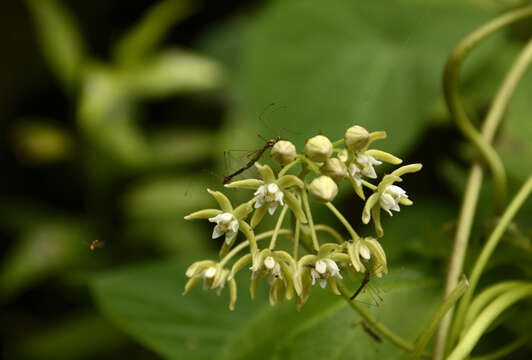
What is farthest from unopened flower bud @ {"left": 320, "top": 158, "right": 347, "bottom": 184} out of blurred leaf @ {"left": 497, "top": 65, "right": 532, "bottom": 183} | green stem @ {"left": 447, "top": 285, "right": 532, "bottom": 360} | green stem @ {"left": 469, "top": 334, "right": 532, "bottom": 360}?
blurred leaf @ {"left": 497, "top": 65, "right": 532, "bottom": 183}

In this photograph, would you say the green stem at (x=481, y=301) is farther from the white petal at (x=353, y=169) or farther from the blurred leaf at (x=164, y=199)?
the blurred leaf at (x=164, y=199)

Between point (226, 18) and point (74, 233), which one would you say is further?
point (226, 18)

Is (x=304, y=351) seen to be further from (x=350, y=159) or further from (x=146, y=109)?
(x=146, y=109)

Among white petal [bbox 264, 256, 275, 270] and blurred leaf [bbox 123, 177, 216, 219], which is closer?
white petal [bbox 264, 256, 275, 270]

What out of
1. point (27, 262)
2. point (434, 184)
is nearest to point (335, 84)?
point (434, 184)

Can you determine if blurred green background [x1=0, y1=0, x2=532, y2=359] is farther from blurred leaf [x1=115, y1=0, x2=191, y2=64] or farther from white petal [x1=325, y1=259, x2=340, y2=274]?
white petal [x1=325, y1=259, x2=340, y2=274]

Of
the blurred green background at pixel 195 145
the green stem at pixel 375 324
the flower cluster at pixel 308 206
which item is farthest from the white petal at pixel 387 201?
the blurred green background at pixel 195 145
